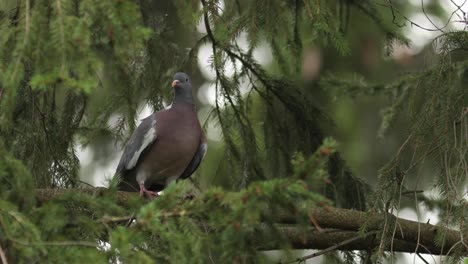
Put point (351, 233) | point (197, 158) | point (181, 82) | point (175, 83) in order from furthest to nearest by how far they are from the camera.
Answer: point (197, 158) → point (181, 82) → point (175, 83) → point (351, 233)

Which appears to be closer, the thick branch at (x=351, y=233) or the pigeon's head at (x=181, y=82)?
the thick branch at (x=351, y=233)

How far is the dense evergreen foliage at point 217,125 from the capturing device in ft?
8.34

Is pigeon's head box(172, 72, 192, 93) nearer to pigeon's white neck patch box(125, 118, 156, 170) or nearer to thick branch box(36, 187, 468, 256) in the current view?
pigeon's white neck patch box(125, 118, 156, 170)

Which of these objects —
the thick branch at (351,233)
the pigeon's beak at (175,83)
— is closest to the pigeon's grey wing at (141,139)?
the pigeon's beak at (175,83)

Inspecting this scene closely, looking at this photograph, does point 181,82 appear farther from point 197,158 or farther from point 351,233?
point 351,233

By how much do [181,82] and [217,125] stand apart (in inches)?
14.5

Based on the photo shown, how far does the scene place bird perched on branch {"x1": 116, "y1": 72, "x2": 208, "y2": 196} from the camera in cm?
538

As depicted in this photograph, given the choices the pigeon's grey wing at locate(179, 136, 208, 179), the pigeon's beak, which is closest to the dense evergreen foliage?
the pigeon's beak

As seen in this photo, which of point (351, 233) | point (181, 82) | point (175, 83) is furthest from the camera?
point (181, 82)

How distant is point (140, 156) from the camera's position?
18.0 feet

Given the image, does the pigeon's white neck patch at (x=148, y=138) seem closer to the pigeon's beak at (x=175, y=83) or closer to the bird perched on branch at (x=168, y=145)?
the bird perched on branch at (x=168, y=145)

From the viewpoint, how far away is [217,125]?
498 centimetres

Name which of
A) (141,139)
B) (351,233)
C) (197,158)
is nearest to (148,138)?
(141,139)

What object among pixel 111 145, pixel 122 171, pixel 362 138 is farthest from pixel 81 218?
pixel 362 138
